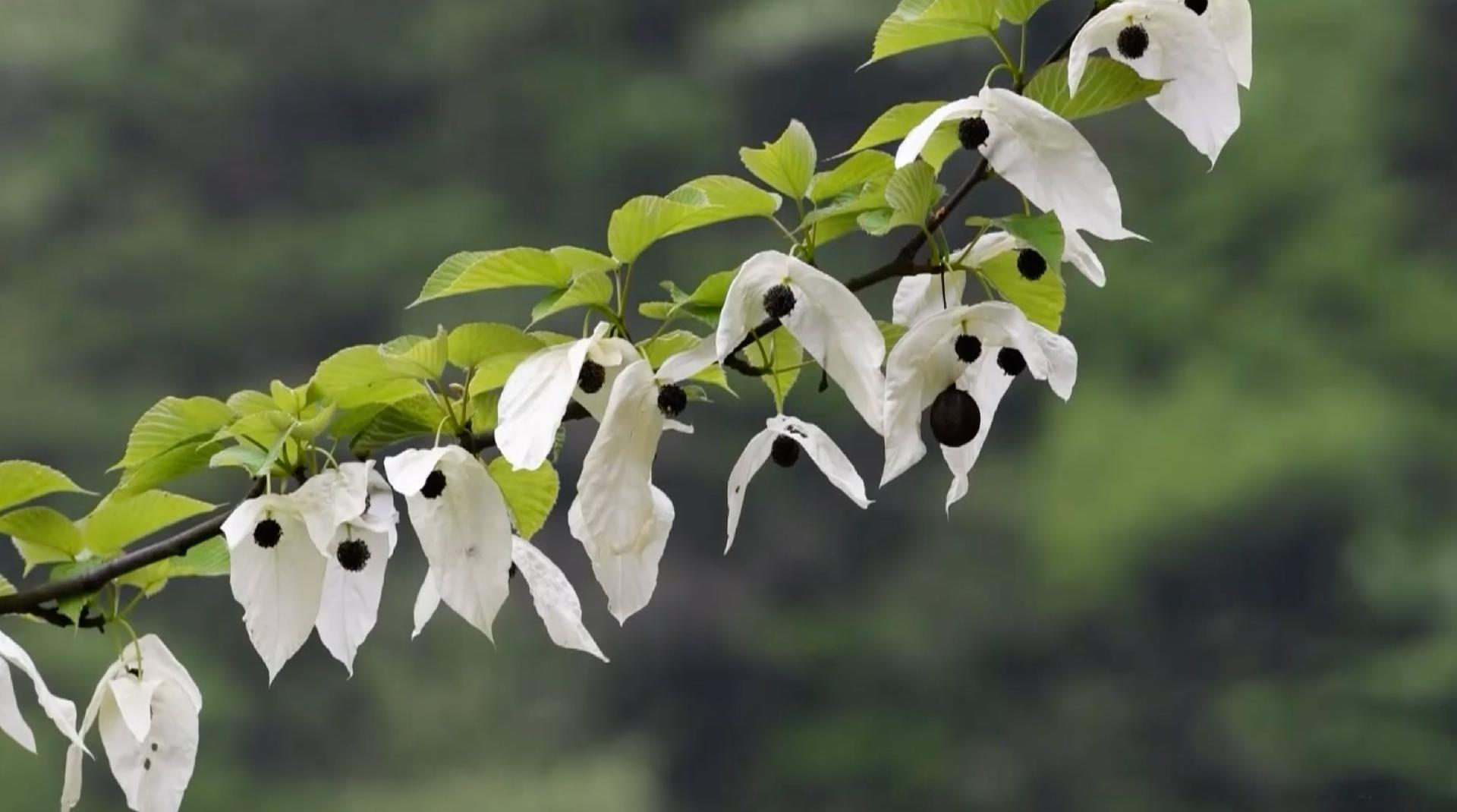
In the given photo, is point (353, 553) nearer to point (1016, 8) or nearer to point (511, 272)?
point (511, 272)

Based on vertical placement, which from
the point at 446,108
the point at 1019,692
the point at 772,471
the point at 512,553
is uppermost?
the point at 512,553

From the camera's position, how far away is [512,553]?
20.3 inches

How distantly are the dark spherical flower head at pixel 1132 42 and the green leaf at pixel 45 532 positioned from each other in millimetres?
351

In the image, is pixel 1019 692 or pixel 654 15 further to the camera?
pixel 654 15

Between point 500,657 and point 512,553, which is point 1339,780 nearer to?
point 500,657

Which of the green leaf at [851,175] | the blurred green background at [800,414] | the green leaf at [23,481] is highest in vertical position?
the green leaf at [851,175]

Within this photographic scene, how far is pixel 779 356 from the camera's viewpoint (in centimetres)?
52

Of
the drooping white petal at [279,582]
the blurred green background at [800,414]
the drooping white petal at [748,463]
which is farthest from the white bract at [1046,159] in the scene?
the blurred green background at [800,414]

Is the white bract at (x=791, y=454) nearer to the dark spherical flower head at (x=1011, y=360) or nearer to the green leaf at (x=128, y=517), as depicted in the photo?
the dark spherical flower head at (x=1011, y=360)

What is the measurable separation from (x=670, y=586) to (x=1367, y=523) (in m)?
1.00

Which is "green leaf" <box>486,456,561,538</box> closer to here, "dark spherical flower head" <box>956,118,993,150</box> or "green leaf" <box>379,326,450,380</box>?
"green leaf" <box>379,326,450,380</box>

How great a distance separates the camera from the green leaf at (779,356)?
1.68 ft

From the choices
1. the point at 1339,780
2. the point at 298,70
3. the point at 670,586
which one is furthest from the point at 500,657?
the point at 1339,780

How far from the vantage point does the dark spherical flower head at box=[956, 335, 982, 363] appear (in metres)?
0.46
